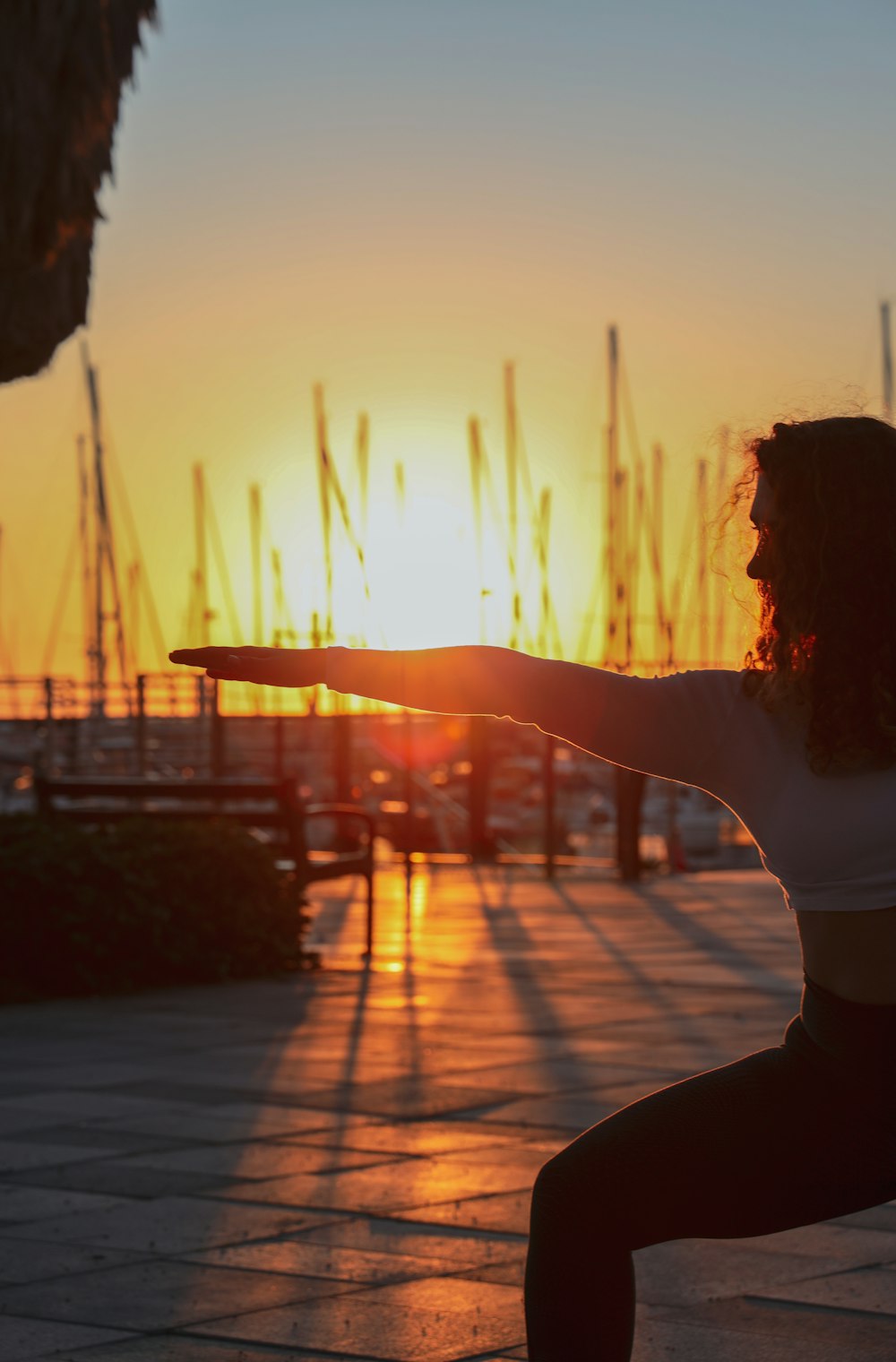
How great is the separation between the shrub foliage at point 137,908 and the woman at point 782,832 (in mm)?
7263

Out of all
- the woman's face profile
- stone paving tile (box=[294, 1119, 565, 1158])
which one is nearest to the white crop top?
the woman's face profile

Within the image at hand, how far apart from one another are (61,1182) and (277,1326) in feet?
5.12

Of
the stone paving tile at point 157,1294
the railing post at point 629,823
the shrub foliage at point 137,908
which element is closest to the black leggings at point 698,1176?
the stone paving tile at point 157,1294

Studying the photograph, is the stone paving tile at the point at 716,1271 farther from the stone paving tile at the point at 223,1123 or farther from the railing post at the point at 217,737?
the railing post at the point at 217,737

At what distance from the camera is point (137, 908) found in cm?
977

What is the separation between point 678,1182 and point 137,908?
25.0 ft

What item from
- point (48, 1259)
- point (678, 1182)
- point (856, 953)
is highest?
point (856, 953)

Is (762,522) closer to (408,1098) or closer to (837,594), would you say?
(837,594)

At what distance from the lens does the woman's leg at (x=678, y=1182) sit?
7.88ft

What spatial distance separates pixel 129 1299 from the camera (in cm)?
414

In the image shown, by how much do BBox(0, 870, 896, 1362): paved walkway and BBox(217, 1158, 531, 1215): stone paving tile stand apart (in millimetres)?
12

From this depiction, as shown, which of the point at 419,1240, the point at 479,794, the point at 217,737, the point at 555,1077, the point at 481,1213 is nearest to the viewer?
the point at 419,1240

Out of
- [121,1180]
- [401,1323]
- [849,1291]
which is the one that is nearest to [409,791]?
[121,1180]

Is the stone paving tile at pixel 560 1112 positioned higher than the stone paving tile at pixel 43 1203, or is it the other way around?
the stone paving tile at pixel 43 1203
